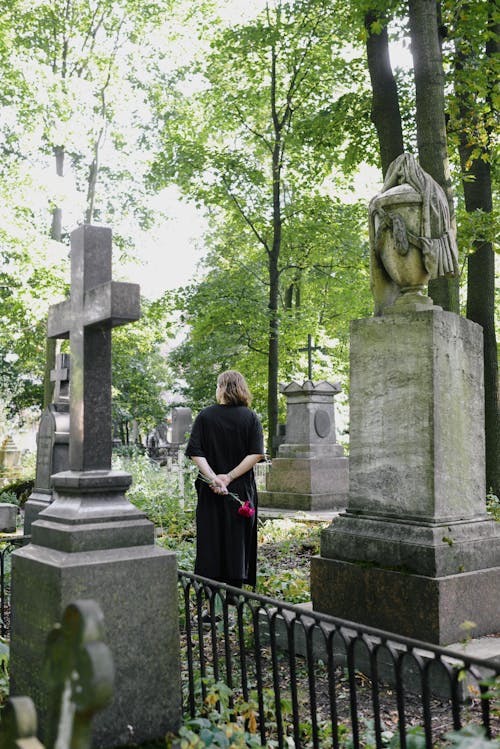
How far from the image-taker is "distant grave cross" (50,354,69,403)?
996cm

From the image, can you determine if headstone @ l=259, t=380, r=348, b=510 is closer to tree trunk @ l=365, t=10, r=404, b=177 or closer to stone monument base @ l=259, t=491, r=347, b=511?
stone monument base @ l=259, t=491, r=347, b=511

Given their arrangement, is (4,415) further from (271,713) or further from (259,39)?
(271,713)

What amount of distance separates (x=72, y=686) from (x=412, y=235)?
432 cm

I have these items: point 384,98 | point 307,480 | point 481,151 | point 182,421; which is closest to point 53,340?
point 182,421

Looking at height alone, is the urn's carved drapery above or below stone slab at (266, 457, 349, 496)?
above

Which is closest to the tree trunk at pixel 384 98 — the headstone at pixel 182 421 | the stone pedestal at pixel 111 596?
the stone pedestal at pixel 111 596

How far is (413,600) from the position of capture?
4.47 m

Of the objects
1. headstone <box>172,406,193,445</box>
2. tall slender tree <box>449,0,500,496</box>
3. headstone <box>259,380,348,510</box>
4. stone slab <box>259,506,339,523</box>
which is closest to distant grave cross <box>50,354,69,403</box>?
stone slab <box>259,506,339,523</box>

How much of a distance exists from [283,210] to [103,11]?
778 centimetres

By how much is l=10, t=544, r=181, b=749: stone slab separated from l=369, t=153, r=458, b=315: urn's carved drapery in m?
2.89

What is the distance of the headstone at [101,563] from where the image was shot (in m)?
3.11

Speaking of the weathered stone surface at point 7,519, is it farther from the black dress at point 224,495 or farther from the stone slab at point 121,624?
the stone slab at point 121,624

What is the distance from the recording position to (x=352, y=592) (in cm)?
492

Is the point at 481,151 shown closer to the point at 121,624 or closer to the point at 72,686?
the point at 121,624
